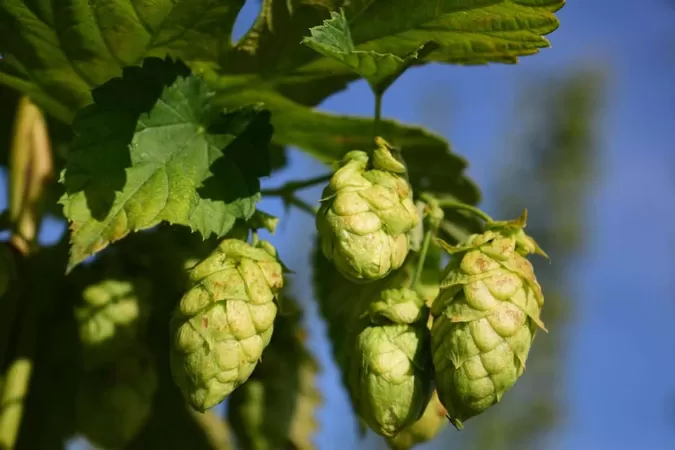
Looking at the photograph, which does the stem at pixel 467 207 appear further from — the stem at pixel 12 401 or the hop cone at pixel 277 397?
the stem at pixel 12 401

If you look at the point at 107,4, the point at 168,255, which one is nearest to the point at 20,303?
the point at 168,255

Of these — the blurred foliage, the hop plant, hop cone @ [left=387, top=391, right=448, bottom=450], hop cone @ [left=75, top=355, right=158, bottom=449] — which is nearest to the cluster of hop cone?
hop cone @ [left=387, top=391, right=448, bottom=450]

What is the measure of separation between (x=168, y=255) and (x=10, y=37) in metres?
0.53

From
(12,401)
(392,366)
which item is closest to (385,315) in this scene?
(392,366)

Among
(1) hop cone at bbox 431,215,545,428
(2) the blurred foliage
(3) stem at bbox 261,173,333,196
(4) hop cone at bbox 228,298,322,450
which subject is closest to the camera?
(1) hop cone at bbox 431,215,545,428

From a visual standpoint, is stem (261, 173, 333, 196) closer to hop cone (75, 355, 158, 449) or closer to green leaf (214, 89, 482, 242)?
green leaf (214, 89, 482, 242)

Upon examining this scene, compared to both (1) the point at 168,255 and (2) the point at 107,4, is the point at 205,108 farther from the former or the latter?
(1) the point at 168,255

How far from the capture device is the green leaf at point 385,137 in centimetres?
204

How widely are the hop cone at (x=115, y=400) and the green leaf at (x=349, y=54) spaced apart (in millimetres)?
753

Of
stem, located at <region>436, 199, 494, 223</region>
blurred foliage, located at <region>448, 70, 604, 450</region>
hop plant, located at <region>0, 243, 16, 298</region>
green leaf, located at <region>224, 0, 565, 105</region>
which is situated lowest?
blurred foliage, located at <region>448, 70, 604, 450</region>

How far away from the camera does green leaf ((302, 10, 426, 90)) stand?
145cm

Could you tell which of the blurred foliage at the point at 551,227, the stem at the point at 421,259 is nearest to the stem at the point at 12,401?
the stem at the point at 421,259

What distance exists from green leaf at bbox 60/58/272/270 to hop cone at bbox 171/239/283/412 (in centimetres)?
10

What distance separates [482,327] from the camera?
1.39m
